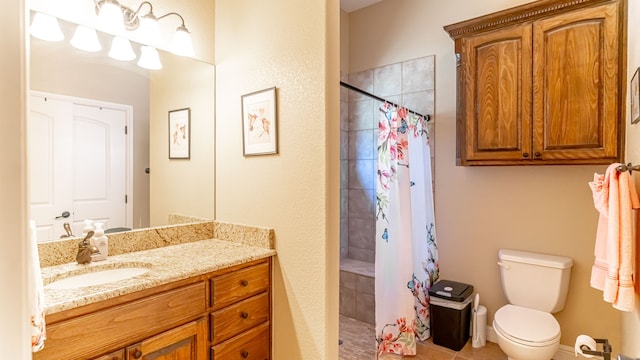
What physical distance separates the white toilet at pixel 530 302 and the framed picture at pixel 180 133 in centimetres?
237

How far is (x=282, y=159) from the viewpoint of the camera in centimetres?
181

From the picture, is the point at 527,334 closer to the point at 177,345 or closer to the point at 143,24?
the point at 177,345

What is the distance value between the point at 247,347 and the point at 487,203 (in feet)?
6.95

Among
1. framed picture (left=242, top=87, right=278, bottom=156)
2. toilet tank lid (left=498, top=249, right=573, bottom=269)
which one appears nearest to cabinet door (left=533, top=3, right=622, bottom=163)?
toilet tank lid (left=498, top=249, right=573, bottom=269)

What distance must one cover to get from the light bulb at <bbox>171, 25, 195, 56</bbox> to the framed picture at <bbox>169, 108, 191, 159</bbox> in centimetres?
37

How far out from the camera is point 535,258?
2287 millimetres

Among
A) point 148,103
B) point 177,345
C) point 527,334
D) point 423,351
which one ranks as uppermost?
point 148,103

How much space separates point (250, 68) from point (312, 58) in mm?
479

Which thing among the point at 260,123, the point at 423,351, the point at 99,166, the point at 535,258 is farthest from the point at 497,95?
the point at 99,166

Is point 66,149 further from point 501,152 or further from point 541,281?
point 541,281

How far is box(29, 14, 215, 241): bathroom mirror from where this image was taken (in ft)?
5.11

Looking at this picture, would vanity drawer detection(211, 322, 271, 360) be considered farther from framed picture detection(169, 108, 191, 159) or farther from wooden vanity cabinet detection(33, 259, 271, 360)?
framed picture detection(169, 108, 191, 159)

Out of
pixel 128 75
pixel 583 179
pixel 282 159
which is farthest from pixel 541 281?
pixel 128 75

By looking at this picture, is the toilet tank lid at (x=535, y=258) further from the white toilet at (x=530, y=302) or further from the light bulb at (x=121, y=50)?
the light bulb at (x=121, y=50)
